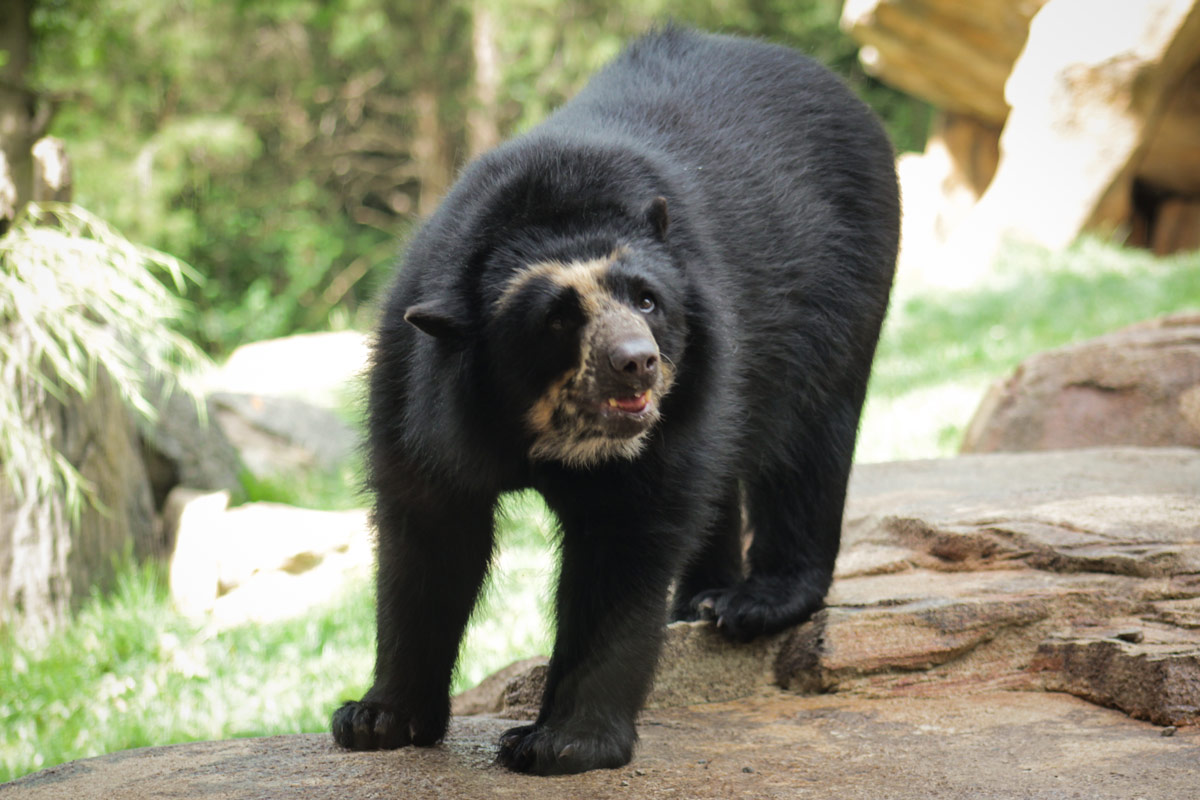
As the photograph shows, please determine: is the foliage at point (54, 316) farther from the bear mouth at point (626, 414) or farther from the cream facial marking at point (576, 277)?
the bear mouth at point (626, 414)

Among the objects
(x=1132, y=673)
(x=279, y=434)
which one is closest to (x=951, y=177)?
(x=279, y=434)

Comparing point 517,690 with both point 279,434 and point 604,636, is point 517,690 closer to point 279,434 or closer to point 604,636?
point 604,636

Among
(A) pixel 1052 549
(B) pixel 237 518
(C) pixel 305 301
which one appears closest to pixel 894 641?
(A) pixel 1052 549

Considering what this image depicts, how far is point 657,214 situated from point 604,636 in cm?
99

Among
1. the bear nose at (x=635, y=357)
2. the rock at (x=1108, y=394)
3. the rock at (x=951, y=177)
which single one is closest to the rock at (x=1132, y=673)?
the bear nose at (x=635, y=357)

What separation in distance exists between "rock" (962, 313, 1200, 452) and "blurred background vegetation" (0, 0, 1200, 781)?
119cm

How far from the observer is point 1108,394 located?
5906 millimetres

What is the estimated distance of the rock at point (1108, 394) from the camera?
565 cm

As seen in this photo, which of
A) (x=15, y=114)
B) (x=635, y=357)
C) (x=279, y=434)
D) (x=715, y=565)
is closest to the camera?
(x=635, y=357)

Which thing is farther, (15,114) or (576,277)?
(15,114)

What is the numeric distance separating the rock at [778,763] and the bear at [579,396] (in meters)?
0.13

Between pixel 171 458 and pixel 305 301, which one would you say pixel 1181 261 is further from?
pixel 305 301

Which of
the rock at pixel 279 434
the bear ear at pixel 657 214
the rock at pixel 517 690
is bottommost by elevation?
the rock at pixel 279 434

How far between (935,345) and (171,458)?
6.58m
